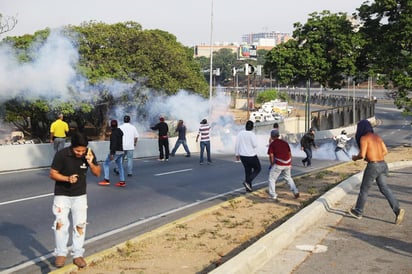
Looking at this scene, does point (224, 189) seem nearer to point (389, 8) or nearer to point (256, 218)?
point (256, 218)

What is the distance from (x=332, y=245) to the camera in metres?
7.88

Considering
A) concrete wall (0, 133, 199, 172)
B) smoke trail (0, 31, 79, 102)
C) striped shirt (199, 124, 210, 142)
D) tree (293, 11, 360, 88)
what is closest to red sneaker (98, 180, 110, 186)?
concrete wall (0, 133, 199, 172)

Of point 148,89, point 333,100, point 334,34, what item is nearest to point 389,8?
point 334,34

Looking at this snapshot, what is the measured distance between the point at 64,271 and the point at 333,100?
8804cm


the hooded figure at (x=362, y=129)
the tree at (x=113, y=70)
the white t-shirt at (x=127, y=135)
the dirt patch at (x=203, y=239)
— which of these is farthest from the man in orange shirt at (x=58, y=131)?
the tree at (x=113, y=70)

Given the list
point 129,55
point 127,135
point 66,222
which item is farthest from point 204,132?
point 129,55

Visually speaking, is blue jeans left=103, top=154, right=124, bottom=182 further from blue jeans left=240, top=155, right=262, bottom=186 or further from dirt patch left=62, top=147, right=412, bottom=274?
dirt patch left=62, top=147, right=412, bottom=274

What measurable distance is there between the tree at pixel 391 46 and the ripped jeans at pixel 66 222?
74.7 ft

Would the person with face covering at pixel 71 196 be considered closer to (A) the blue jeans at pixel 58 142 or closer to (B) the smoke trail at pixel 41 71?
(A) the blue jeans at pixel 58 142

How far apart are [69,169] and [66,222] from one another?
2.04 ft

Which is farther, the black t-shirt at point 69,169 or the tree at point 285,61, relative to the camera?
the tree at point 285,61

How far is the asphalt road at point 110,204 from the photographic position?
804 centimetres

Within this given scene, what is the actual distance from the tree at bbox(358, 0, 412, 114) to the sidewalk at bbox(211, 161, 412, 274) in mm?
17477

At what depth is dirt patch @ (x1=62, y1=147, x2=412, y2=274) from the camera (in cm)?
690
